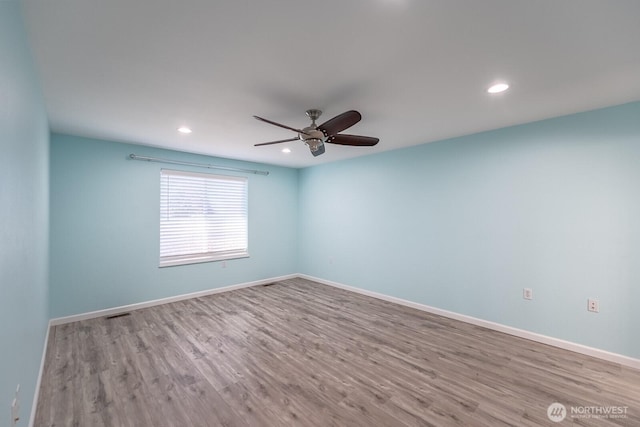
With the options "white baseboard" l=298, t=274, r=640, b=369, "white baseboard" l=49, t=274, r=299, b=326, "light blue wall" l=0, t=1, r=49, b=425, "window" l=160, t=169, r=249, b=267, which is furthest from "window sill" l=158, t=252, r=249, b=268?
"white baseboard" l=298, t=274, r=640, b=369

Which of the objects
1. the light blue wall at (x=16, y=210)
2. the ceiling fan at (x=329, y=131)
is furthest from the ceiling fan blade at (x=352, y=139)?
the light blue wall at (x=16, y=210)

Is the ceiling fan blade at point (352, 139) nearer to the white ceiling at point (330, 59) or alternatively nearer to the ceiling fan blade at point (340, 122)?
the ceiling fan blade at point (340, 122)

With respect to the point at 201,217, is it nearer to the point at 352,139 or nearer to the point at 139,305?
the point at 139,305

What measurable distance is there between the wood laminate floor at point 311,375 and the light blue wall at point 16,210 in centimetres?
59

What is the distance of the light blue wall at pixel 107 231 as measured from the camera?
3455 mm

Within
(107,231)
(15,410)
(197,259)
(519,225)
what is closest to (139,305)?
(197,259)

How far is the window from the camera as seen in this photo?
432 cm

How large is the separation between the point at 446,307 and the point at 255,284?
11.2 ft

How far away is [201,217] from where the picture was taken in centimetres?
469

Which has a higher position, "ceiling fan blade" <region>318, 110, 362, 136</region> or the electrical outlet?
"ceiling fan blade" <region>318, 110, 362, 136</region>

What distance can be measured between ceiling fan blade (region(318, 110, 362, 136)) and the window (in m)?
3.07

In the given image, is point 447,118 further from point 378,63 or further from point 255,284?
point 255,284

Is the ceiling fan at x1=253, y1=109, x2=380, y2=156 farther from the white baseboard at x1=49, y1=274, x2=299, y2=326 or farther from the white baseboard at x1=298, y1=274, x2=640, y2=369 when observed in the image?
the white baseboard at x1=49, y1=274, x2=299, y2=326

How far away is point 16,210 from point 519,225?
4258 mm
